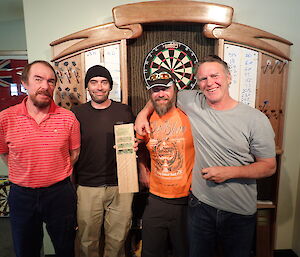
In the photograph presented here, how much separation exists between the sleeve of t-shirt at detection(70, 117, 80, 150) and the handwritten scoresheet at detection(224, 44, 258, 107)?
1445 millimetres

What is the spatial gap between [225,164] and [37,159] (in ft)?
4.06

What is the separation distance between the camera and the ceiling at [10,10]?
2.55 meters

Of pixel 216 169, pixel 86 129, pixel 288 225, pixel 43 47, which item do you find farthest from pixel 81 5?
pixel 288 225

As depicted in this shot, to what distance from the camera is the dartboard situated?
7.10 ft

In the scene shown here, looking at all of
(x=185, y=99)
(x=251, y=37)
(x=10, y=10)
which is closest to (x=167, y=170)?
(x=185, y=99)

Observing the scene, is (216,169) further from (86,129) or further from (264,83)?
(264,83)

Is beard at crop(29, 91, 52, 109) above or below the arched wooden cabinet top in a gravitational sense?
below

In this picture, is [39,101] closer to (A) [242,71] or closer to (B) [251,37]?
(A) [242,71]

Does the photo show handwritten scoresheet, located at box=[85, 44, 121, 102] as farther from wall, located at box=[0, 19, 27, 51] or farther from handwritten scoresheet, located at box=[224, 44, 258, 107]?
wall, located at box=[0, 19, 27, 51]

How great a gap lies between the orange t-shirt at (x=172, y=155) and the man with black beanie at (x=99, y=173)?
14.4 inches

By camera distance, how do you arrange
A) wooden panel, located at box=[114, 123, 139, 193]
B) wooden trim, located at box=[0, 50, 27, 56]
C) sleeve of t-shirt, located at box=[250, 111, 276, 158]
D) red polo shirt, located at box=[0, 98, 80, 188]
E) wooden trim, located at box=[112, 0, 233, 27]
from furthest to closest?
1. wooden trim, located at box=[0, 50, 27, 56]
2. wooden trim, located at box=[112, 0, 233, 27]
3. wooden panel, located at box=[114, 123, 139, 193]
4. red polo shirt, located at box=[0, 98, 80, 188]
5. sleeve of t-shirt, located at box=[250, 111, 276, 158]

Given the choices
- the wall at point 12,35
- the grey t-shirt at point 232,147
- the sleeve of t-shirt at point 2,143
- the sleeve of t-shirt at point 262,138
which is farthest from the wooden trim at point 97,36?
the wall at point 12,35

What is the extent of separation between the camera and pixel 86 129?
1.74 meters

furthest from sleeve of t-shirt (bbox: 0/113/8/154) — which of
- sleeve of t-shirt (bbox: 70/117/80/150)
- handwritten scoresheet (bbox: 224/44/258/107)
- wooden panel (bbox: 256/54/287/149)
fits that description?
wooden panel (bbox: 256/54/287/149)
